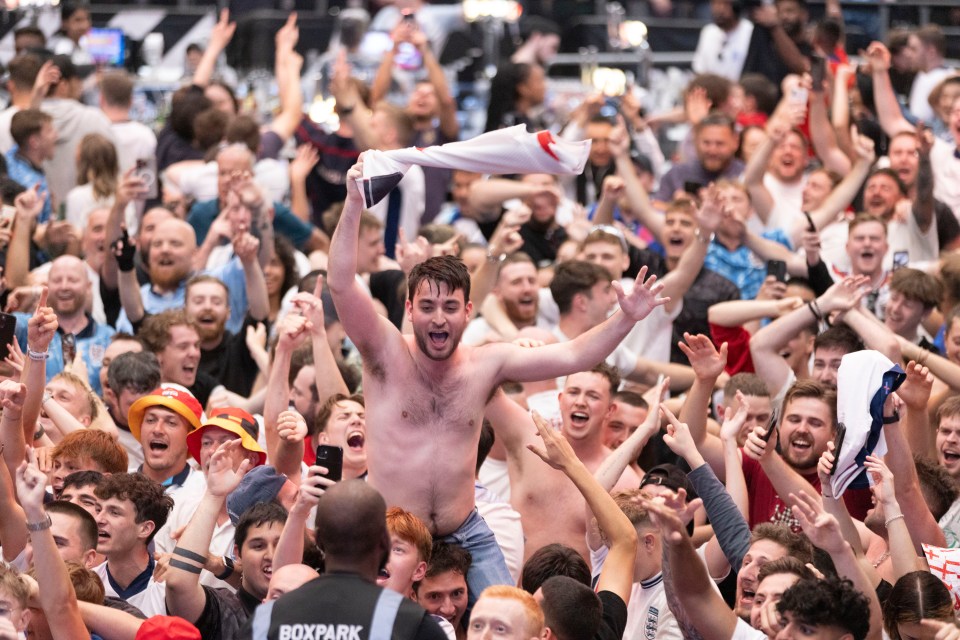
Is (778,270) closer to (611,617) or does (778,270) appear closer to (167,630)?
(611,617)

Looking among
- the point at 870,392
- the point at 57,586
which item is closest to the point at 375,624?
the point at 57,586

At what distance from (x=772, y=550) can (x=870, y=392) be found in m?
0.87

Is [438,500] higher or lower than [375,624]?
lower

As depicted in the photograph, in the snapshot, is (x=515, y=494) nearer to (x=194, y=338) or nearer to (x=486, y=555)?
(x=486, y=555)

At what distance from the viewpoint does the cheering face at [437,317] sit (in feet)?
20.5

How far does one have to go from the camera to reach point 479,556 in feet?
21.5

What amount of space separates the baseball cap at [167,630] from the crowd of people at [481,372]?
12mm

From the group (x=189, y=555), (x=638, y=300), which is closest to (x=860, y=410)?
(x=638, y=300)

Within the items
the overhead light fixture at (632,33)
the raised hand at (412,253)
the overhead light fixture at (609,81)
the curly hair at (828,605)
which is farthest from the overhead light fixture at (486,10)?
the curly hair at (828,605)

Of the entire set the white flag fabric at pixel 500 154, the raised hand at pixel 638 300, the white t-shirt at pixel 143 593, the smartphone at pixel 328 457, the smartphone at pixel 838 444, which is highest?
the white flag fabric at pixel 500 154

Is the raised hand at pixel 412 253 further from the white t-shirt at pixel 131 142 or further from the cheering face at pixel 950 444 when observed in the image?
the white t-shirt at pixel 131 142

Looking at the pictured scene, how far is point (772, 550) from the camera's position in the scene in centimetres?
616

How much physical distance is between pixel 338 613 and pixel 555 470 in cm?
327

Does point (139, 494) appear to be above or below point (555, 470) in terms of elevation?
above
